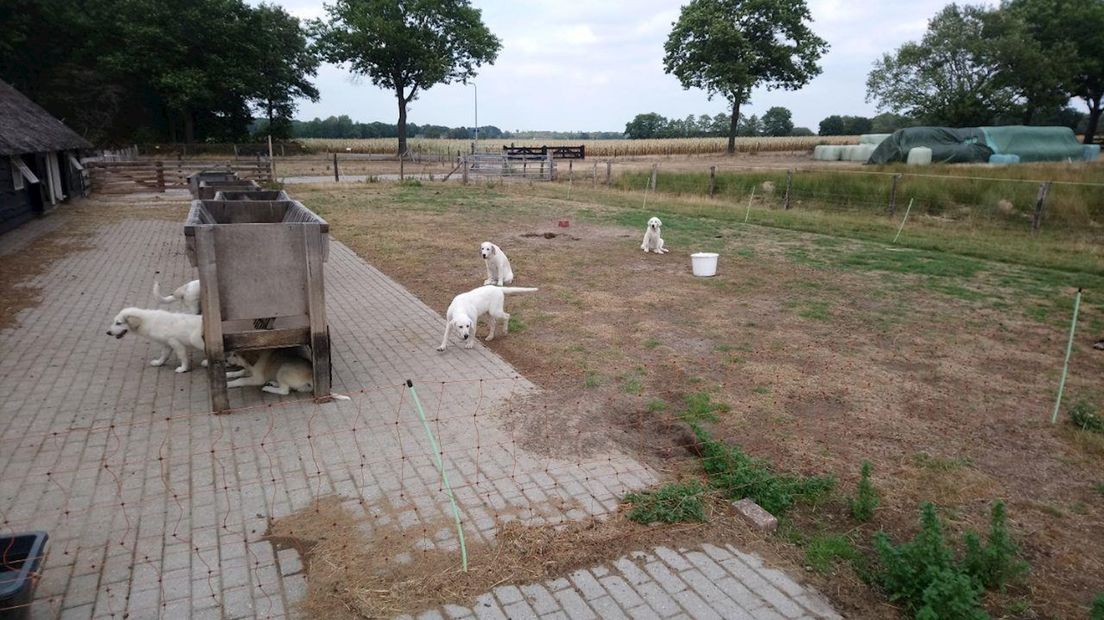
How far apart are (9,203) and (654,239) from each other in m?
16.6

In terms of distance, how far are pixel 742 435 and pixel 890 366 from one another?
10.1ft

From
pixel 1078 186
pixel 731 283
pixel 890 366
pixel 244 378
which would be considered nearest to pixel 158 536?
pixel 244 378

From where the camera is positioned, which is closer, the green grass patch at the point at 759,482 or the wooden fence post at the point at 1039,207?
the green grass patch at the point at 759,482

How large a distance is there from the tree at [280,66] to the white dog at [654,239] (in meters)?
51.7

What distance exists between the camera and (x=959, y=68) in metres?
55.5

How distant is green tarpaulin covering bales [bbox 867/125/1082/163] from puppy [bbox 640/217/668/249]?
29.1m

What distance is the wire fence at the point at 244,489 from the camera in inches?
146

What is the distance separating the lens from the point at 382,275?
39.8 ft

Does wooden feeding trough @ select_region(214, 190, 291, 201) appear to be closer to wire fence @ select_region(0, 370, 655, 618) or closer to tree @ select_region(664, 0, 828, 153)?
wire fence @ select_region(0, 370, 655, 618)

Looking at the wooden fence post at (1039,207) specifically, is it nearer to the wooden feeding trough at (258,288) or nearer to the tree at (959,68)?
the wooden feeding trough at (258,288)

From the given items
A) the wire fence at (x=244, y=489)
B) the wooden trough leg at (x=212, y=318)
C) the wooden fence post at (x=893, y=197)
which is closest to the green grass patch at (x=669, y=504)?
the wire fence at (x=244, y=489)

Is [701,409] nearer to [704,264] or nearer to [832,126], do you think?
[704,264]

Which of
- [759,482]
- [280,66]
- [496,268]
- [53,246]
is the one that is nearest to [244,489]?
[759,482]

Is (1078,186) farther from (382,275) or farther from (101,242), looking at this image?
(101,242)
